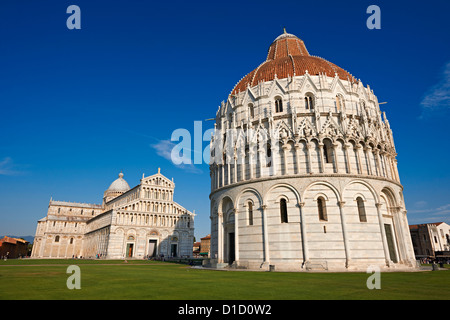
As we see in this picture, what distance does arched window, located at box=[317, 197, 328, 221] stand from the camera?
1000 inches

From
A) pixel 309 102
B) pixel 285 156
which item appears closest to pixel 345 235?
pixel 285 156

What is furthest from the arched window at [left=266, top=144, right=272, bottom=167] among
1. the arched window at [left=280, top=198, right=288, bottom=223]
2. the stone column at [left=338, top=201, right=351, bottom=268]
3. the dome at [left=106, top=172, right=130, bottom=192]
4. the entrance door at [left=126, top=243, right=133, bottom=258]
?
the dome at [left=106, top=172, right=130, bottom=192]

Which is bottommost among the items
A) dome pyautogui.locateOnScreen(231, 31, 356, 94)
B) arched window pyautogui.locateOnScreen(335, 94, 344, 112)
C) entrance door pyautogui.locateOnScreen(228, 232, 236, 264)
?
entrance door pyautogui.locateOnScreen(228, 232, 236, 264)

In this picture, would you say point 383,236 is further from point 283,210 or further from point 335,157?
point 283,210

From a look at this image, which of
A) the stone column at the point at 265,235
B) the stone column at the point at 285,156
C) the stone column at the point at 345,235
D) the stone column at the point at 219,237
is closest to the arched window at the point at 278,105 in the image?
the stone column at the point at 285,156

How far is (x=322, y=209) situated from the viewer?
25766 mm

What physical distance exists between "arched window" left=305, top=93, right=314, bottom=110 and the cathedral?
53.4 m

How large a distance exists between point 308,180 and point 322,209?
2961 millimetres

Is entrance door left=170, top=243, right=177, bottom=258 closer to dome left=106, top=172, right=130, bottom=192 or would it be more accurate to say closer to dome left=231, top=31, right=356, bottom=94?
dome left=106, top=172, right=130, bottom=192

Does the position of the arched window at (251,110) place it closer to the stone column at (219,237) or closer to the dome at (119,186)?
the stone column at (219,237)

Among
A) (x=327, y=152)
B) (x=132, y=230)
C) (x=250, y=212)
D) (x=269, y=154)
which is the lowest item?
(x=250, y=212)

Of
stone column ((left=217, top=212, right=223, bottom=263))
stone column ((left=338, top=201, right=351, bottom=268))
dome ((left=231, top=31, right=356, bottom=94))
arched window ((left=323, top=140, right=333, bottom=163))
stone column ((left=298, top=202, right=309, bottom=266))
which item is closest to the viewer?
stone column ((left=338, top=201, right=351, bottom=268))

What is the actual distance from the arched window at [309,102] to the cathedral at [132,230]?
2102 inches

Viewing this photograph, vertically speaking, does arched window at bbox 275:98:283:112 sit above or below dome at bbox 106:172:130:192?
below
